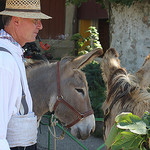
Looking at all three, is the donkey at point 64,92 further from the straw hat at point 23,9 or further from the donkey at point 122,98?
the straw hat at point 23,9

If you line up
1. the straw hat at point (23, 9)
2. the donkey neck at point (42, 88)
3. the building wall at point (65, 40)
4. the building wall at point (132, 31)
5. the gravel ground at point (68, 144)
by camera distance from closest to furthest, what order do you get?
the straw hat at point (23, 9), the donkey neck at point (42, 88), the gravel ground at point (68, 144), the building wall at point (132, 31), the building wall at point (65, 40)

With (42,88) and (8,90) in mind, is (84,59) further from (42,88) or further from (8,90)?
(8,90)

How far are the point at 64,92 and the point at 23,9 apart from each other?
3.33 feet

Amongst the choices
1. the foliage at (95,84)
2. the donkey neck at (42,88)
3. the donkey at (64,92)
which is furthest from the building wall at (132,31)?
the donkey neck at (42,88)

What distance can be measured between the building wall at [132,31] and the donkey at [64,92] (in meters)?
3.31

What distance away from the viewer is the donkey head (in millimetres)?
2695

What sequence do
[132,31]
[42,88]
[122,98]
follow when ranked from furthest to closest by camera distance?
[132,31] → [42,88] → [122,98]

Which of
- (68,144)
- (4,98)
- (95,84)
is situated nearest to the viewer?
(4,98)

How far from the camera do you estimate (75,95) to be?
2693mm

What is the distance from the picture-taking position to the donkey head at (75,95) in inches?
106

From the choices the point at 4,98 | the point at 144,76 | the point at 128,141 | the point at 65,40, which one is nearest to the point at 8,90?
the point at 4,98

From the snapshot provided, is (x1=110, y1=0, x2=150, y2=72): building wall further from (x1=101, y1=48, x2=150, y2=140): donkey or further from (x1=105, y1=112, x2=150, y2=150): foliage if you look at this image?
(x1=105, y1=112, x2=150, y2=150): foliage

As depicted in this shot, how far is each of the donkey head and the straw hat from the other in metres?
0.87

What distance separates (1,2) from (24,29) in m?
2.28
